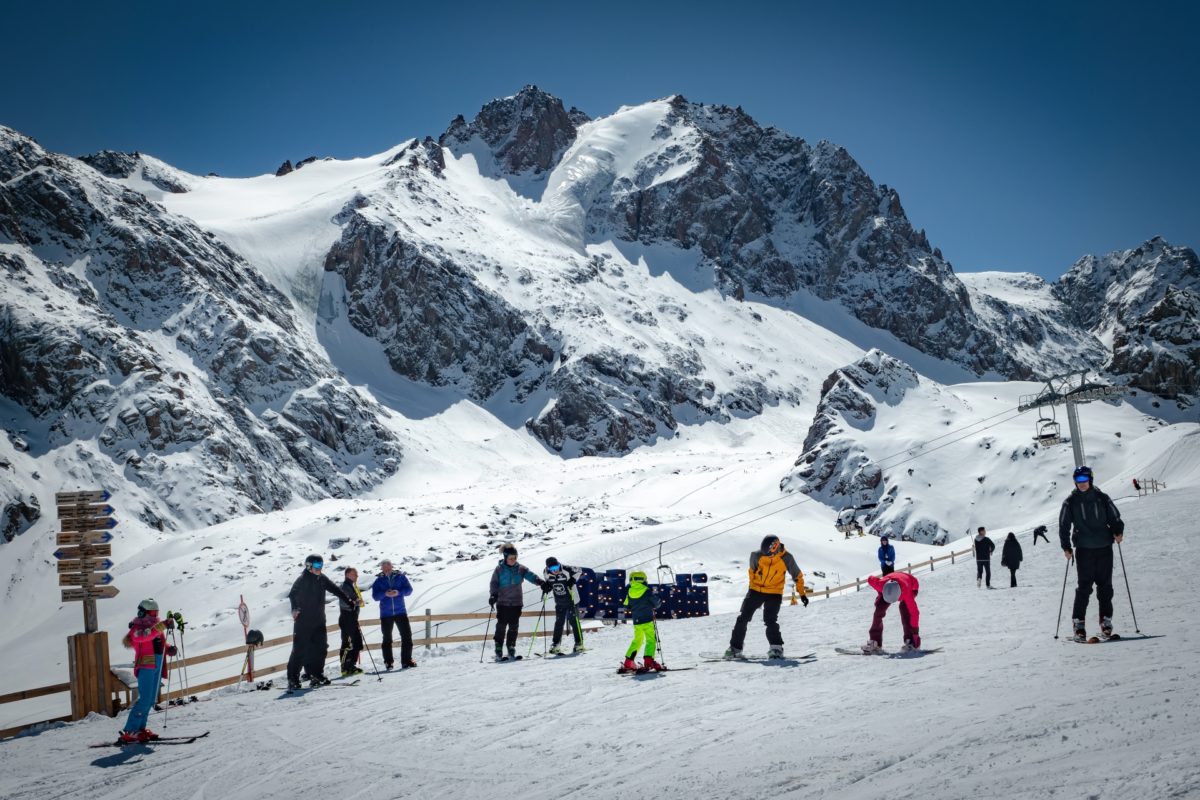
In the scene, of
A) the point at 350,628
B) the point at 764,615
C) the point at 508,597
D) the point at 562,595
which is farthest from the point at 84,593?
the point at 764,615

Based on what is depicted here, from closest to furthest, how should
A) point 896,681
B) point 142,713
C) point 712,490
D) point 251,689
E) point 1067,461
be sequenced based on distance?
point 896,681, point 142,713, point 251,689, point 1067,461, point 712,490

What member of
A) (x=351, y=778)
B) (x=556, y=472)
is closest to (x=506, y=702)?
(x=351, y=778)

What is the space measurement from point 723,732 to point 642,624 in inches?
213

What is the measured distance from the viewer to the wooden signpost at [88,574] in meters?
15.1

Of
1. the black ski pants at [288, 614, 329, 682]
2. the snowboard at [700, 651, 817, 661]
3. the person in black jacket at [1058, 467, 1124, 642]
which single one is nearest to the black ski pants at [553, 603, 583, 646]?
the snowboard at [700, 651, 817, 661]

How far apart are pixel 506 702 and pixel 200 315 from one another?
112809 mm

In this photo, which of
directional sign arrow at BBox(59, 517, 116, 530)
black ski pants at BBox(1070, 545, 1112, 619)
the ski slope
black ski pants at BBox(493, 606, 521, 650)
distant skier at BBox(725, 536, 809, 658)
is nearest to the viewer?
the ski slope

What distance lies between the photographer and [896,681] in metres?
10.5

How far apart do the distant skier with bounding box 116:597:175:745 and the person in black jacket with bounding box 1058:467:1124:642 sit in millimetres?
12027

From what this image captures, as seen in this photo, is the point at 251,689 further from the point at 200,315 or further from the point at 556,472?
the point at 200,315

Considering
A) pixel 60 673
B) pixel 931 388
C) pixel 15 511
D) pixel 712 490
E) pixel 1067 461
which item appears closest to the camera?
pixel 60 673

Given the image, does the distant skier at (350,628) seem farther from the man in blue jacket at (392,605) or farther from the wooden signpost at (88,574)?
the wooden signpost at (88,574)

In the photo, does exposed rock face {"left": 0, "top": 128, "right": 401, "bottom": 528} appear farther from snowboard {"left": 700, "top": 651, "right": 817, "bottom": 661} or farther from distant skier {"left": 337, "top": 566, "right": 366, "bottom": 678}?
snowboard {"left": 700, "top": 651, "right": 817, "bottom": 661}

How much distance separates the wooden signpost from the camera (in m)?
15.1
